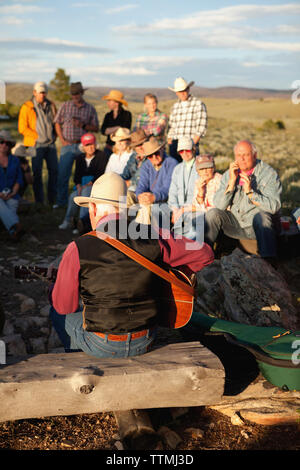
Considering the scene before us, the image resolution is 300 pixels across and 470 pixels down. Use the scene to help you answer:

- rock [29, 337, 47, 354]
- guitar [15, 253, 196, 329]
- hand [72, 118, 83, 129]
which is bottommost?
rock [29, 337, 47, 354]

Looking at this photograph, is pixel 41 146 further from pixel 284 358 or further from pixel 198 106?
pixel 284 358

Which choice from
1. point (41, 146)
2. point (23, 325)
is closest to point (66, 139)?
point (41, 146)

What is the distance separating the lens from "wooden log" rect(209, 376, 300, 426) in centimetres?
346

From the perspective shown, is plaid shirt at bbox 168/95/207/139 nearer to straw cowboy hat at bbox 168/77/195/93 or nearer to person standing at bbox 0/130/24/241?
straw cowboy hat at bbox 168/77/195/93

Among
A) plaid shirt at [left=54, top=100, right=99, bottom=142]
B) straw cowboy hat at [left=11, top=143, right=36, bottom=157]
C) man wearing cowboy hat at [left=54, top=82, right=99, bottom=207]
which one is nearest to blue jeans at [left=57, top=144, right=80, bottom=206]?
man wearing cowboy hat at [left=54, top=82, right=99, bottom=207]

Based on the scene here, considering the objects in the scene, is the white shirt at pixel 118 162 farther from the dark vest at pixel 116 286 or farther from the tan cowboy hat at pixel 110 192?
the dark vest at pixel 116 286

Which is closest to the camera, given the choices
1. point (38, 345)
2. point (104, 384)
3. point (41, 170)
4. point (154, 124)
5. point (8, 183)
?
point (104, 384)

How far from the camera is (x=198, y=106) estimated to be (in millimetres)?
9023

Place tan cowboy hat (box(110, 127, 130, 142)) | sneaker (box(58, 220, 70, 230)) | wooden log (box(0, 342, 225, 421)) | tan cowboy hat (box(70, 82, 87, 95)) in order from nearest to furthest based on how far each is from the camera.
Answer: wooden log (box(0, 342, 225, 421)), tan cowboy hat (box(110, 127, 130, 142)), sneaker (box(58, 220, 70, 230)), tan cowboy hat (box(70, 82, 87, 95))

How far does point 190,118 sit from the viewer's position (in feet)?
29.7

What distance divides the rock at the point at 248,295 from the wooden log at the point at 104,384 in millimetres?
1679

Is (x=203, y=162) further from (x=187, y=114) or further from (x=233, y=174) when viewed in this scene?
(x=187, y=114)

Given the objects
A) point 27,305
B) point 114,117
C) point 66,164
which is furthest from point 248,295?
point 66,164

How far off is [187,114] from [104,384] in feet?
22.3
